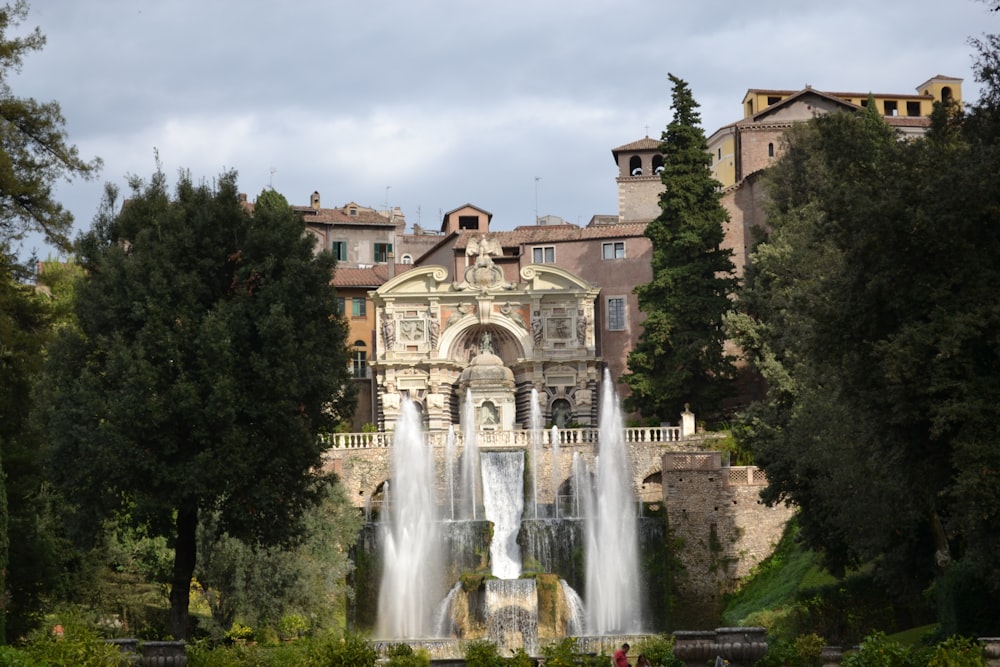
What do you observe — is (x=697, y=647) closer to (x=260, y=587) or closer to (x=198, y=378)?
(x=198, y=378)

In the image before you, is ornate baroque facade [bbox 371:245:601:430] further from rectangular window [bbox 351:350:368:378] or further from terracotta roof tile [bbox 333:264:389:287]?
terracotta roof tile [bbox 333:264:389:287]

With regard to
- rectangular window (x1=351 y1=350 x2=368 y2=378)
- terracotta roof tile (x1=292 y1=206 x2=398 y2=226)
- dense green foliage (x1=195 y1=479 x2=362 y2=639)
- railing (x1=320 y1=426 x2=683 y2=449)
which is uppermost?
terracotta roof tile (x1=292 y1=206 x2=398 y2=226)

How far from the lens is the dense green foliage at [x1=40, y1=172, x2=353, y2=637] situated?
2784 cm

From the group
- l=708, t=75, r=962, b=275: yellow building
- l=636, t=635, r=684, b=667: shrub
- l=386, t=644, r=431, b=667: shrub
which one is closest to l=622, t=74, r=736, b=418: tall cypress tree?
l=708, t=75, r=962, b=275: yellow building

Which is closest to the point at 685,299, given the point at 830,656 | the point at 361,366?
the point at 361,366

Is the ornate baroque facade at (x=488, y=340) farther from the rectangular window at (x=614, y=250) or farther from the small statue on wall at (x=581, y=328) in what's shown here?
the rectangular window at (x=614, y=250)

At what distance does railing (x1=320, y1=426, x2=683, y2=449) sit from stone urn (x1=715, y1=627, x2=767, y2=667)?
104 feet

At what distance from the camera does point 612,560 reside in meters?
45.9

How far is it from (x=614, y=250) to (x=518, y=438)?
1322 cm

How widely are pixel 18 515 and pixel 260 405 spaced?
5.08 meters

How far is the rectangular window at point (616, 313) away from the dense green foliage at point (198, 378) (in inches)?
1310

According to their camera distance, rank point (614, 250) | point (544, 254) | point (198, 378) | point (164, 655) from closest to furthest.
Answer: point (164, 655)
point (198, 378)
point (614, 250)
point (544, 254)

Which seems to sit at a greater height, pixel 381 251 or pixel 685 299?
pixel 381 251

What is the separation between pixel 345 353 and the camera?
30.2m
